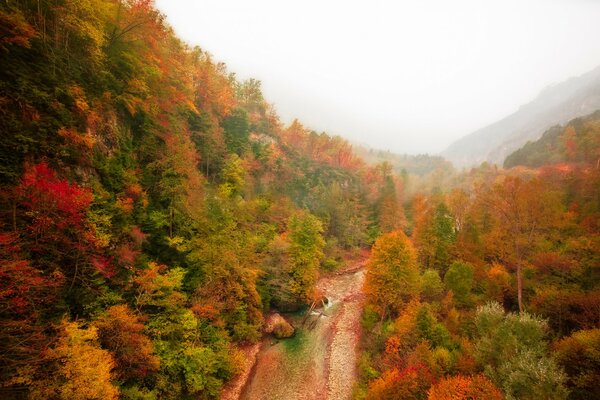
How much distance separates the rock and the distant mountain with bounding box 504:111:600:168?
5293cm

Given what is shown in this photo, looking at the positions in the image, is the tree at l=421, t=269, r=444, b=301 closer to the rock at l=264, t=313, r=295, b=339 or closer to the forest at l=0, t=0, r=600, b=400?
the forest at l=0, t=0, r=600, b=400

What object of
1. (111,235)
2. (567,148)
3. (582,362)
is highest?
(111,235)

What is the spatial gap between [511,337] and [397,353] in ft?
29.0

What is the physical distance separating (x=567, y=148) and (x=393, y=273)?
225 feet

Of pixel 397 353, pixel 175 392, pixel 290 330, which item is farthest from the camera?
pixel 290 330

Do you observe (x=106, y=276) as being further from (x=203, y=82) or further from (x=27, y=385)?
(x=203, y=82)

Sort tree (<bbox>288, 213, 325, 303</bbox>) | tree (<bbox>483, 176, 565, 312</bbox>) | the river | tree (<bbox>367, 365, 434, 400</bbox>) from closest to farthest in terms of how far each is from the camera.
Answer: tree (<bbox>367, 365, 434, 400</bbox>)
the river
tree (<bbox>483, 176, 565, 312</bbox>)
tree (<bbox>288, 213, 325, 303</bbox>)

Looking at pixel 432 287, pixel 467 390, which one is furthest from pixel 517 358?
pixel 432 287

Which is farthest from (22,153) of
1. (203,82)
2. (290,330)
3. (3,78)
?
(203,82)

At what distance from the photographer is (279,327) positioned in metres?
28.5

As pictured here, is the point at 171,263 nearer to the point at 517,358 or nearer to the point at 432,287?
the point at 517,358

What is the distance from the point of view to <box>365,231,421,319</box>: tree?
26.7m

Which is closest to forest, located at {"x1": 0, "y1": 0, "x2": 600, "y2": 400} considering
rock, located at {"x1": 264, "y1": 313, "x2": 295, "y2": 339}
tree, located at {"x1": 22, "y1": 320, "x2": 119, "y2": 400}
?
tree, located at {"x1": 22, "y1": 320, "x2": 119, "y2": 400}

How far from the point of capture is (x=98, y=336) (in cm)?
1407
